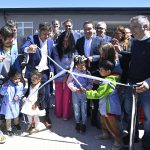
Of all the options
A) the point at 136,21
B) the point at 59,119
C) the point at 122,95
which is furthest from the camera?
the point at 59,119

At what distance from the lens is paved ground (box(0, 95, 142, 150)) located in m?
5.51

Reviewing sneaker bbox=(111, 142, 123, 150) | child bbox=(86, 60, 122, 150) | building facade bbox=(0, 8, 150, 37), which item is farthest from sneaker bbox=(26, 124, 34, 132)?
building facade bbox=(0, 8, 150, 37)

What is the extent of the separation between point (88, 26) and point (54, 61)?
0.87m

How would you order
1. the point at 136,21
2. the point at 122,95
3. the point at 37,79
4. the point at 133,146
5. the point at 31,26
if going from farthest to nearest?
the point at 31,26 → the point at 37,79 → the point at 122,95 → the point at 133,146 → the point at 136,21

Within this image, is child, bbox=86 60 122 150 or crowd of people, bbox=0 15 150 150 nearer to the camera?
crowd of people, bbox=0 15 150 150

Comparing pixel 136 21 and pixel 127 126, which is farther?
pixel 127 126

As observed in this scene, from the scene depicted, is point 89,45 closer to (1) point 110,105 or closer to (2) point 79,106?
(2) point 79,106

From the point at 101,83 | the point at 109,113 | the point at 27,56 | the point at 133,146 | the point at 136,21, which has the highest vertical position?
the point at 136,21

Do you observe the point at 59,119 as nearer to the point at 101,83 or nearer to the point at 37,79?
the point at 37,79

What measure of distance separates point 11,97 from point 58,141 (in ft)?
3.54

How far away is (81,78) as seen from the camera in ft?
19.9

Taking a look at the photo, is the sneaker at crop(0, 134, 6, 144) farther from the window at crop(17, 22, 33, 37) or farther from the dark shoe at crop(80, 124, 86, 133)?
the window at crop(17, 22, 33, 37)

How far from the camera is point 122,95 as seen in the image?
566 cm

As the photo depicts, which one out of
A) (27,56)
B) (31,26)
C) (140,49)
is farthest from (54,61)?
(31,26)
